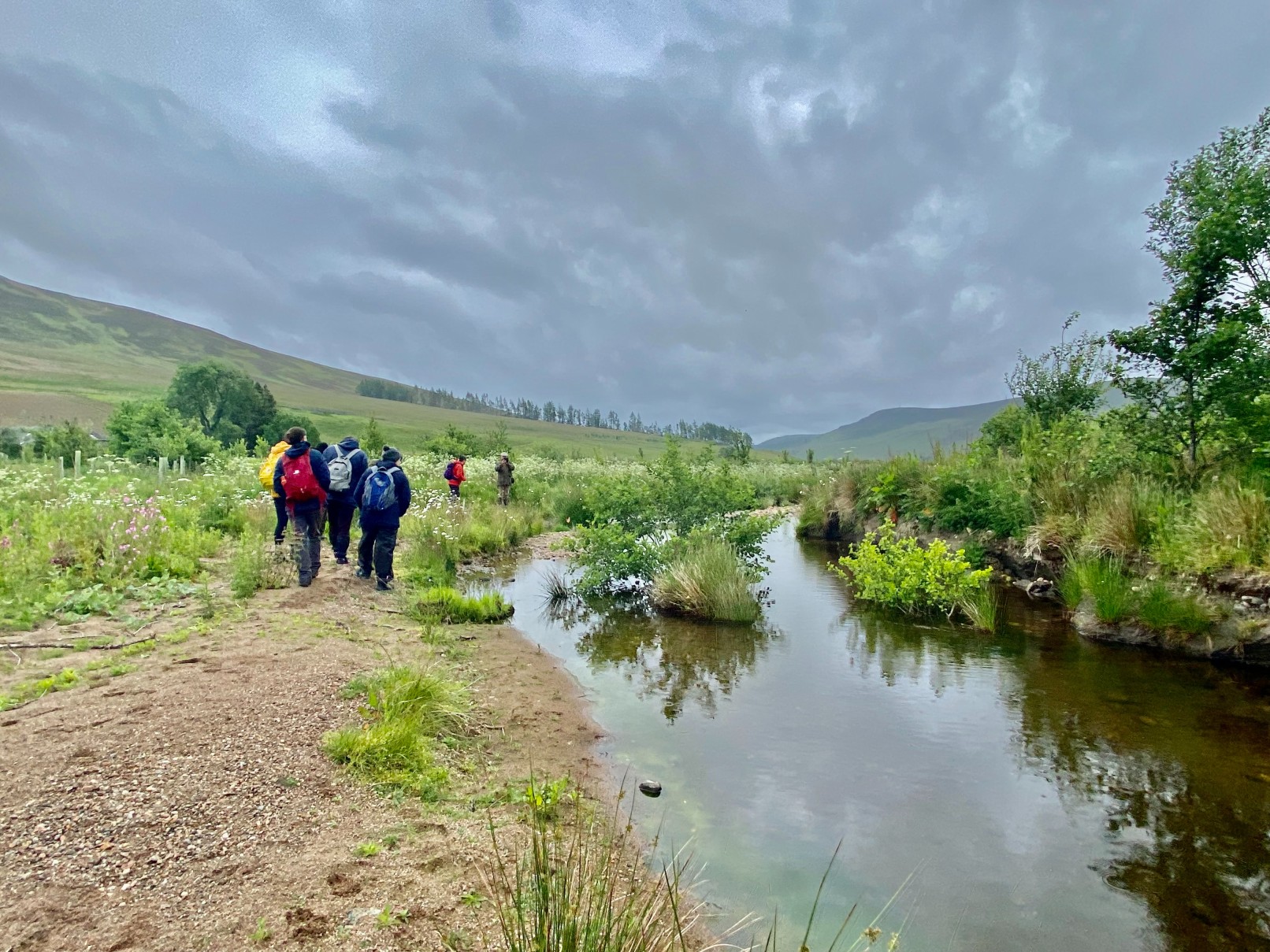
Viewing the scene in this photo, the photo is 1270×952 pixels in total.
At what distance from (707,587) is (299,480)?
269 inches

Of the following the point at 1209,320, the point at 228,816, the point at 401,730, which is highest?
the point at 1209,320

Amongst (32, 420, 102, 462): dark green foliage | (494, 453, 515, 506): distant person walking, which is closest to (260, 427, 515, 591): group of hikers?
(494, 453, 515, 506): distant person walking

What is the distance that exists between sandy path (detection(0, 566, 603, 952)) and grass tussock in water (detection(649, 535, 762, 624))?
465 cm

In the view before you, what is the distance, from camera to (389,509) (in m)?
10.7

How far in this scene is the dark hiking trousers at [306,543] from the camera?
10438mm

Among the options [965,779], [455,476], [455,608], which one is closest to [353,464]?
[455,608]

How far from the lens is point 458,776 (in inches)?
204

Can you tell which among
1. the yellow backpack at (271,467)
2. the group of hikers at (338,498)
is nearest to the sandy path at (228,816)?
the group of hikers at (338,498)

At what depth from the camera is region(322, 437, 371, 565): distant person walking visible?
36.8ft

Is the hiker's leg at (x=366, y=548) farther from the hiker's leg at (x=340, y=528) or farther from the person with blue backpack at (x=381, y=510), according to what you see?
the hiker's leg at (x=340, y=528)

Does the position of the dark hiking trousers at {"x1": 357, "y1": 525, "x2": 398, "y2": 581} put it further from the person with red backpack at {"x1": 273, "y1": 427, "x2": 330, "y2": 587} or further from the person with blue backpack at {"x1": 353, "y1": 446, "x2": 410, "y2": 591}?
the person with red backpack at {"x1": 273, "y1": 427, "x2": 330, "y2": 587}

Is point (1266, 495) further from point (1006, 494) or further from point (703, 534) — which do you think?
point (703, 534)

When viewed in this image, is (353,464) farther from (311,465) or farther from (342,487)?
(311,465)

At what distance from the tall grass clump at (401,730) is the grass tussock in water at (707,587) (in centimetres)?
537
